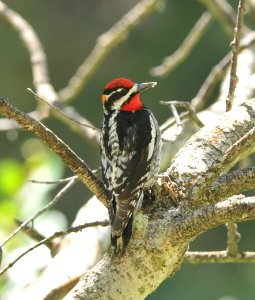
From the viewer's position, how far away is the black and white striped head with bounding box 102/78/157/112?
12.3 feet

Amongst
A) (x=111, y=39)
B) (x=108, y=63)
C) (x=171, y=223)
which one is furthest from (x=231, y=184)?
(x=108, y=63)

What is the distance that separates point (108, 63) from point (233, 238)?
780 cm

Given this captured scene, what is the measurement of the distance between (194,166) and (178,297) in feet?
11.4

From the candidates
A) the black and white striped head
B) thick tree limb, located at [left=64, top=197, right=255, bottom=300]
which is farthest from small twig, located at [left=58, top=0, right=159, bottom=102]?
thick tree limb, located at [left=64, top=197, right=255, bottom=300]

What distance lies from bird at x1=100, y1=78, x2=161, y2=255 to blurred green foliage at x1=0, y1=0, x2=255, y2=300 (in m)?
3.16

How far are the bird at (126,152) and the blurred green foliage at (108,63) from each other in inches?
124

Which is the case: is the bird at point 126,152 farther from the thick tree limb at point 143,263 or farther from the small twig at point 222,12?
the small twig at point 222,12

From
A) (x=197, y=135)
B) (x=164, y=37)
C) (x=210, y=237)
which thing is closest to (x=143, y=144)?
(x=197, y=135)

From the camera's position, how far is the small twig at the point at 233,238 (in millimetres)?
2980

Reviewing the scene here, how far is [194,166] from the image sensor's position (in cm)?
263

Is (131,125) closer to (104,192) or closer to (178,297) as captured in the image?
(104,192)

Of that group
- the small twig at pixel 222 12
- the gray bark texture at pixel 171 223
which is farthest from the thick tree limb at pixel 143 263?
the small twig at pixel 222 12

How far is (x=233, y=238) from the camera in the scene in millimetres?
3031

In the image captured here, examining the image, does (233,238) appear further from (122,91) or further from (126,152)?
(122,91)
